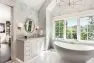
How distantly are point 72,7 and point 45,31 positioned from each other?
6.87 feet

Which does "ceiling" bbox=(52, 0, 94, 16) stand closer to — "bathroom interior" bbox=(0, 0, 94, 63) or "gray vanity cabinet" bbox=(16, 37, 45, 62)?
"bathroom interior" bbox=(0, 0, 94, 63)

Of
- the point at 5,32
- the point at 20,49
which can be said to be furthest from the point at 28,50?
the point at 5,32

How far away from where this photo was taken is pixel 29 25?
4.25m

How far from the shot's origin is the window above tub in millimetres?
4295

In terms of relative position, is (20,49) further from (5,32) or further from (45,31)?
(45,31)

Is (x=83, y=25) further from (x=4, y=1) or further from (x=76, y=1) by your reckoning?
(x=4, y=1)

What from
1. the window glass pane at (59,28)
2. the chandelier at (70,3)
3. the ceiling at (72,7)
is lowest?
the window glass pane at (59,28)

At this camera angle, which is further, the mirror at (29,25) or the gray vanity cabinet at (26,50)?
the mirror at (29,25)

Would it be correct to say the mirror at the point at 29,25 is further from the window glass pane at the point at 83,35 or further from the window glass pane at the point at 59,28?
the window glass pane at the point at 83,35

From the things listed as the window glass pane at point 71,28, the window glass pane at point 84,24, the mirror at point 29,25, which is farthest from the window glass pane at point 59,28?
the mirror at point 29,25

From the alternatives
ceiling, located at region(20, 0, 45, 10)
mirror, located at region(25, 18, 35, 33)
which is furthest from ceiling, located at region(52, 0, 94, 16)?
mirror, located at region(25, 18, 35, 33)

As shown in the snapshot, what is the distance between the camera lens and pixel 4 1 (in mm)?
2738

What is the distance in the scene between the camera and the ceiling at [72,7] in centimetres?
424

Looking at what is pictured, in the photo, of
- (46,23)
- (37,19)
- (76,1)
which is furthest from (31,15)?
(76,1)
